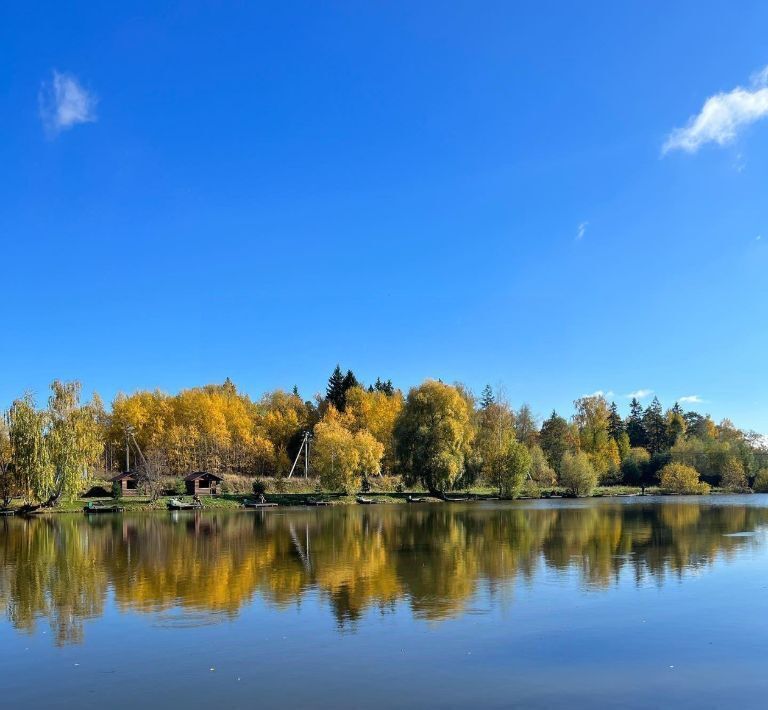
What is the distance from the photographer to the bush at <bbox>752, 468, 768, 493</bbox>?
317 feet

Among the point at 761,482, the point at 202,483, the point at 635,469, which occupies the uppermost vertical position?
the point at 202,483

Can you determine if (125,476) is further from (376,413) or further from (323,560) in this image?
(323,560)

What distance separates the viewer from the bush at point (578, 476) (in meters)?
81.8

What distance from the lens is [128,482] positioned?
6919 cm

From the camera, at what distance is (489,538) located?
105 feet

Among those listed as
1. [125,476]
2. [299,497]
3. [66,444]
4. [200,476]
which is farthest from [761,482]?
[66,444]

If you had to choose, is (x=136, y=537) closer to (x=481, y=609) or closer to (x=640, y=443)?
(x=481, y=609)

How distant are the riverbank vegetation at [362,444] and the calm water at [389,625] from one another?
28185 millimetres

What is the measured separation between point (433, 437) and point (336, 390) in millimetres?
33833

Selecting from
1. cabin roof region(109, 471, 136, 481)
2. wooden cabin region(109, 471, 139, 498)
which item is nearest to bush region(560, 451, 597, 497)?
wooden cabin region(109, 471, 139, 498)

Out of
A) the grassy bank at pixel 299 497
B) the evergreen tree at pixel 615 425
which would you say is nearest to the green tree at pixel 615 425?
the evergreen tree at pixel 615 425

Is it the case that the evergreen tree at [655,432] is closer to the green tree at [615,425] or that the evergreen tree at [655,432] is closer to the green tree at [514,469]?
the green tree at [615,425]

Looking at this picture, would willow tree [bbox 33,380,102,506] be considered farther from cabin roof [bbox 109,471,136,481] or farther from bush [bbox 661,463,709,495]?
bush [bbox 661,463,709,495]

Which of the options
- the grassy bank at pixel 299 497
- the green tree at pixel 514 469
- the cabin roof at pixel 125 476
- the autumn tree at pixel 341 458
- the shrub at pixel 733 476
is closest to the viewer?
the grassy bank at pixel 299 497
